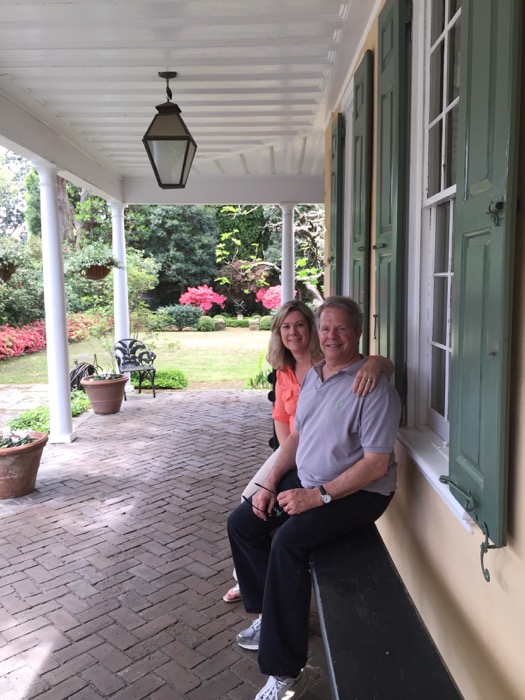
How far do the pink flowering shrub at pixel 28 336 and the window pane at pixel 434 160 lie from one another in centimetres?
1277

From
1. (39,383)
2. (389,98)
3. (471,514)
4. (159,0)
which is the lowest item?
(39,383)

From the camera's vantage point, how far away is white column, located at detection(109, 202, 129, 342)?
8867 mm

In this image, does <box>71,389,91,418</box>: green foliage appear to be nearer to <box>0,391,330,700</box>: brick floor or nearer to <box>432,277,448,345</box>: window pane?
<box>0,391,330,700</box>: brick floor

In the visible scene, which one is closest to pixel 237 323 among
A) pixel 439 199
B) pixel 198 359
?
pixel 198 359

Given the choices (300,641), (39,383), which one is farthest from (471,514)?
(39,383)

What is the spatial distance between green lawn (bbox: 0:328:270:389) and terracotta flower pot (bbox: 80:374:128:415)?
371 centimetres

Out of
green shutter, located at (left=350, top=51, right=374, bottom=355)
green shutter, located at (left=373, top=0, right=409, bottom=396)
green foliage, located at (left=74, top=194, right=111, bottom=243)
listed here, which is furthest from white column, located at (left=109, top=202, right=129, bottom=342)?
green foliage, located at (left=74, top=194, right=111, bottom=243)

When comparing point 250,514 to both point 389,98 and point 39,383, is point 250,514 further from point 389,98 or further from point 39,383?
point 39,383

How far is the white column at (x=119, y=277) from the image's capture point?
29.1ft

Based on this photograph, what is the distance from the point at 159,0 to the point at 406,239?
1.98 m

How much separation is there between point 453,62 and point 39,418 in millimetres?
6319

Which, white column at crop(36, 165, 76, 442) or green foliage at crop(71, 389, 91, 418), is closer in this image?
white column at crop(36, 165, 76, 442)

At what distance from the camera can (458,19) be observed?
6.88 ft

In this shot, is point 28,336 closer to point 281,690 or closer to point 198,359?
point 198,359
